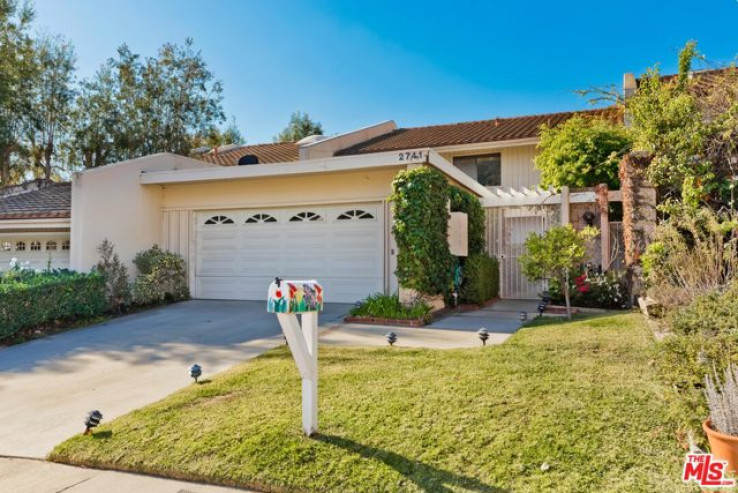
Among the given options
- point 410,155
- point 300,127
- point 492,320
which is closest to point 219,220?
point 410,155

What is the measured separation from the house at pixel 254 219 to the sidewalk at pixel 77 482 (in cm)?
711

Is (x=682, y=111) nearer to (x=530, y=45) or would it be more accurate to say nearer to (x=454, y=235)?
(x=454, y=235)

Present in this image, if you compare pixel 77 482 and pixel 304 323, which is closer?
pixel 77 482

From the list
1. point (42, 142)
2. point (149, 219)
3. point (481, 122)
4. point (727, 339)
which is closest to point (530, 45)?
point (481, 122)

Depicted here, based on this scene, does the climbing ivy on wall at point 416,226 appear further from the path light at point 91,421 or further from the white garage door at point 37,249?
the white garage door at point 37,249

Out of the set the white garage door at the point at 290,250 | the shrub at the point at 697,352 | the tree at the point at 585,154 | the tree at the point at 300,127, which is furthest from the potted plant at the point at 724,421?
the tree at the point at 300,127

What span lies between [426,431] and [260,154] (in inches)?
735

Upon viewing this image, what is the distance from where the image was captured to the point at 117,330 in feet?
28.1

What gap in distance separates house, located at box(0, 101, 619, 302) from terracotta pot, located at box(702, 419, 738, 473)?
6962 mm

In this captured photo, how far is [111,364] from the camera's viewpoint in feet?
20.7

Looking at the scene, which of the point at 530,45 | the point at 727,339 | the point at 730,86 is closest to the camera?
the point at 727,339

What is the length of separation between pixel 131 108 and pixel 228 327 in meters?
18.4

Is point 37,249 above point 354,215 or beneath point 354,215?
beneath

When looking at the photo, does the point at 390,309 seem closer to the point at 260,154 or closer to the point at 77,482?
the point at 77,482
